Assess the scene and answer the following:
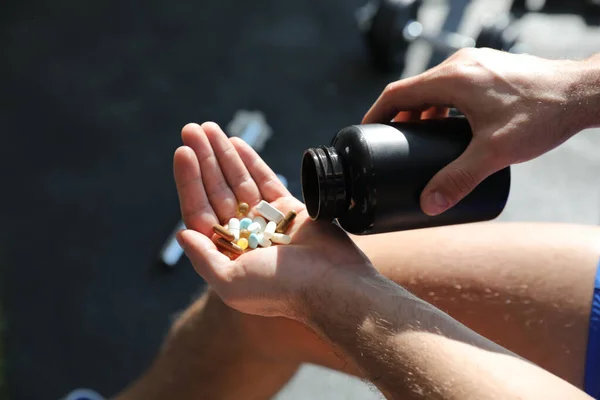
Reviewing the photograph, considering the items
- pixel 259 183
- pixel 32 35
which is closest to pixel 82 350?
pixel 259 183

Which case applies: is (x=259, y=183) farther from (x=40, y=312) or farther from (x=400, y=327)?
(x=40, y=312)

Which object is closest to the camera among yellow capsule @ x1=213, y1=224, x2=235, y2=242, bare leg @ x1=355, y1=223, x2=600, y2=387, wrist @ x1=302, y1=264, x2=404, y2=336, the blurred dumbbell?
wrist @ x1=302, y1=264, x2=404, y2=336

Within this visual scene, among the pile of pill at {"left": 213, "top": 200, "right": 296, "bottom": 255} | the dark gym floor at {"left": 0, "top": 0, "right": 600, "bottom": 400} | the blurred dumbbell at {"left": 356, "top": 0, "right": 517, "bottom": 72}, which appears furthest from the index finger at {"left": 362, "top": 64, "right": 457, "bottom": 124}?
the blurred dumbbell at {"left": 356, "top": 0, "right": 517, "bottom": 72}

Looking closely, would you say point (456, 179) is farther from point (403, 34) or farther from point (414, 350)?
point (403, 34)

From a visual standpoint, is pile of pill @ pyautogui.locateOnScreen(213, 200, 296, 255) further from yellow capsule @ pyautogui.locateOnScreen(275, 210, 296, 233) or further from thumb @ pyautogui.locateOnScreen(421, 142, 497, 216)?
thumb @ pyautogui.locateOnScreen(421, 142, 497, 216)

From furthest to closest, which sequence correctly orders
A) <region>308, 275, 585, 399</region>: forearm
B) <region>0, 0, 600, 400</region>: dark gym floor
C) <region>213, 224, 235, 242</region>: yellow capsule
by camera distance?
<region>0, 0, 600, 400</region>: dark gym floor
<region>213, 224, 235, 242</region>: yellow capsule
<region>308, 275, 585, 399</region>: forearm
